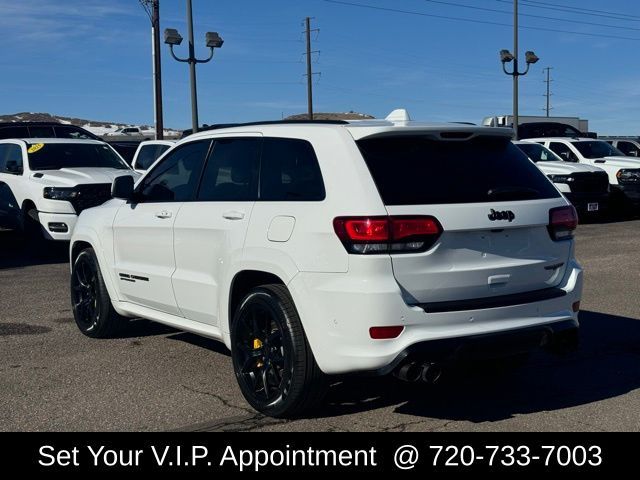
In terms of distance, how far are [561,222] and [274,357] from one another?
195 centimetres

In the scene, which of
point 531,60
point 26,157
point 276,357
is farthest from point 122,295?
point 531,60

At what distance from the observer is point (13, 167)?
14500 millimetres

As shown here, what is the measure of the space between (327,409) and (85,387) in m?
1.77

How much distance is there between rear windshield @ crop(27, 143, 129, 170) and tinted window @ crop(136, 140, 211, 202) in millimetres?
8029

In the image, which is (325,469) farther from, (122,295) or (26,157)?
(26,157)

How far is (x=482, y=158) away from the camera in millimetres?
5332

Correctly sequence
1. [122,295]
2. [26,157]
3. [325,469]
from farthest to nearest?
[26,157] < [122,295] < [325,469]

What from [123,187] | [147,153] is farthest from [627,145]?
[123,187]

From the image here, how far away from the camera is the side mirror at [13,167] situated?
14.3 m


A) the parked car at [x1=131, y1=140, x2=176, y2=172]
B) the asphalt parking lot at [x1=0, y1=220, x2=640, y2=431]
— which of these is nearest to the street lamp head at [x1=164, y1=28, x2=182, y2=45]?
the parked car at [x1=131, y1=140, x2=176, y2=172]

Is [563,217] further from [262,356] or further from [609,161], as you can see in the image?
[609,161]

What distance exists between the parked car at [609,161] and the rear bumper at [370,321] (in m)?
15.8

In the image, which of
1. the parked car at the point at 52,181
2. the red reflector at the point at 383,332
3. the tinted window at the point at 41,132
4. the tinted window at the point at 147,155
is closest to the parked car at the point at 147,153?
the tinted window at the point at 147,155

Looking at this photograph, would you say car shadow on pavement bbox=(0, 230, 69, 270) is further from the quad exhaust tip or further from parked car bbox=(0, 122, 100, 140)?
the quad exhaust tip
